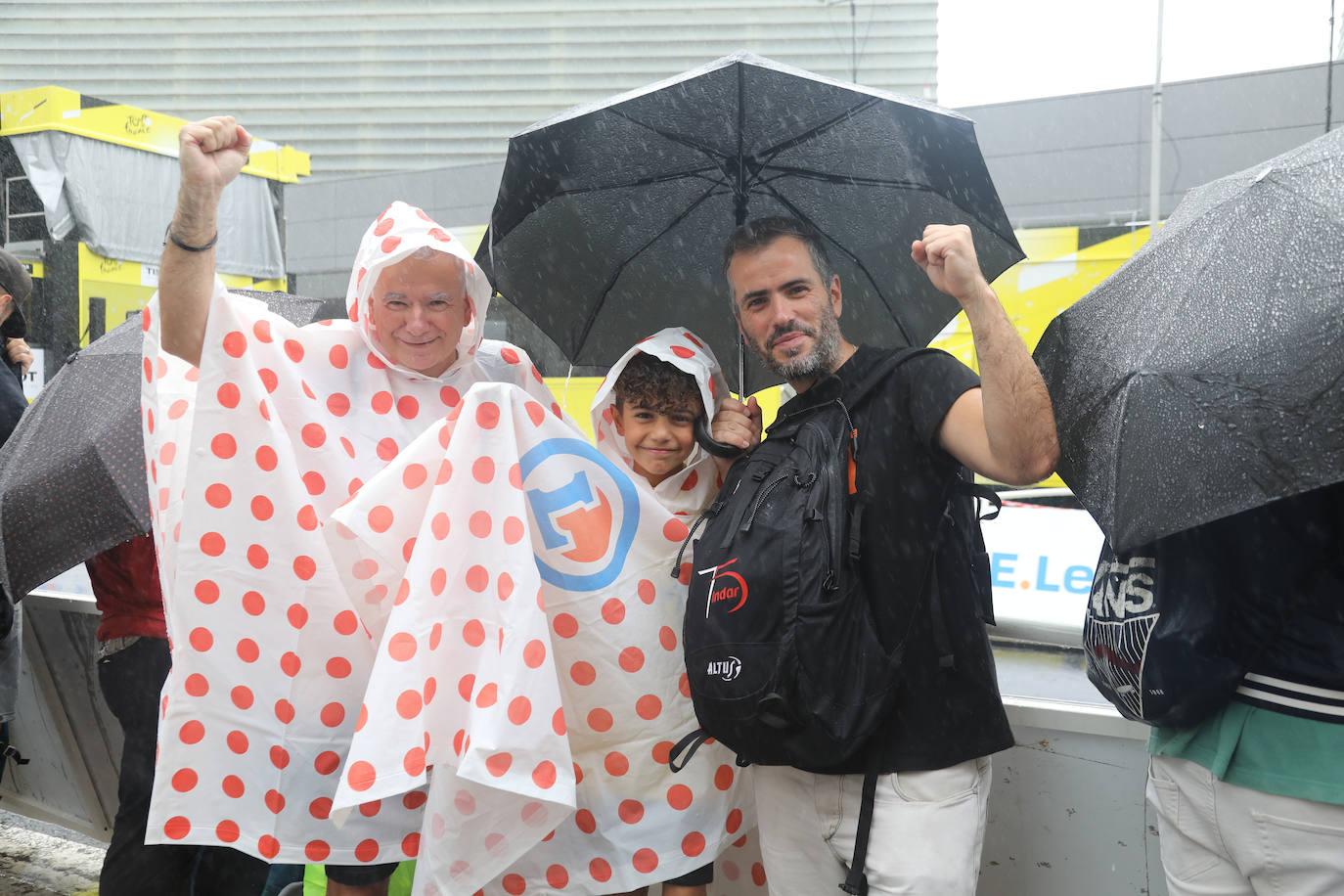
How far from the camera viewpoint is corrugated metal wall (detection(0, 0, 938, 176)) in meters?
28.5

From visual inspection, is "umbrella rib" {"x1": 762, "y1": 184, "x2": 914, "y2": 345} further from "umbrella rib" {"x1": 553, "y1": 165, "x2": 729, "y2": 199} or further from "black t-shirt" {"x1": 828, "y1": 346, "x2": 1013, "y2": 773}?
"black t-shirt" {"x1": 828, "y1": 346, "x2": 1013, "y2": 773}

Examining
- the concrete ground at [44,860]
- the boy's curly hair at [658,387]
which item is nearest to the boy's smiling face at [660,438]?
the boy's curly hair at [658,387]

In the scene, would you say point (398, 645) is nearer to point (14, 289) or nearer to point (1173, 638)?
point (1173, 638)

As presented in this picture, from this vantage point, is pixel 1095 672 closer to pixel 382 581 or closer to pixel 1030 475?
pixel 1030 475

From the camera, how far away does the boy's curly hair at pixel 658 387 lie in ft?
Answer: 9.05

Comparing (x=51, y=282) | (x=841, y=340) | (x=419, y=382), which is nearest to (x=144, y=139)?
(x=51, y=282)

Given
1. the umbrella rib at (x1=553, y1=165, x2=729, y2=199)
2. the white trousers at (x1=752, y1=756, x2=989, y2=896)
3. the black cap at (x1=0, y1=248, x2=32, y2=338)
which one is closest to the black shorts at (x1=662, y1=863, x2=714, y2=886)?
the white trousers at (x1=752, y1=756, x2=989, y2=896)

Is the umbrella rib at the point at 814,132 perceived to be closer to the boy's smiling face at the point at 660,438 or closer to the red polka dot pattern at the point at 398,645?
the boy's smiling face at the point at 660,438

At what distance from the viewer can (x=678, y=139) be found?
9.35ft

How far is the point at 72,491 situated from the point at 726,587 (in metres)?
1.81

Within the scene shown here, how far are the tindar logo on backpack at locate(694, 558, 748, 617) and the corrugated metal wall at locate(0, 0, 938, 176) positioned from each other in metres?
27.0

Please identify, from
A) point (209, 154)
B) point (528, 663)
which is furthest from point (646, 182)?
point (528, 663)

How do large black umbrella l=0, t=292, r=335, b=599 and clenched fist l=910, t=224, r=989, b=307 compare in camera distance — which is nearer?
clenched fist l=910, t=224, r=989, b=307

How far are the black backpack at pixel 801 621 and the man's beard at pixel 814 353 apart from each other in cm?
15
